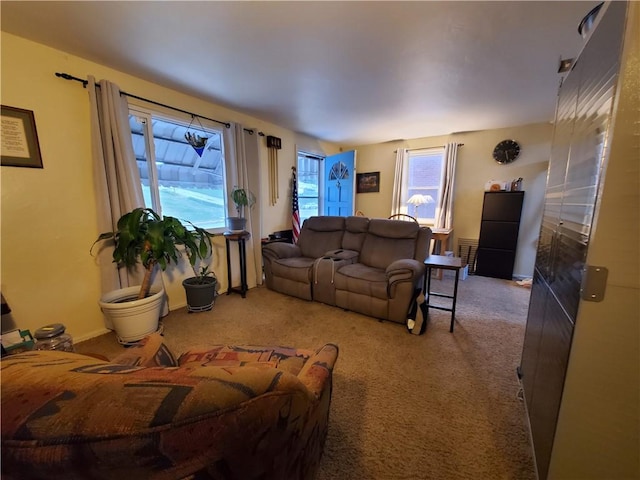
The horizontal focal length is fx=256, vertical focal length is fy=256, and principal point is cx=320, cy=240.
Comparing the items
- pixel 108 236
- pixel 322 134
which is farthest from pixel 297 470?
pixel 322 134

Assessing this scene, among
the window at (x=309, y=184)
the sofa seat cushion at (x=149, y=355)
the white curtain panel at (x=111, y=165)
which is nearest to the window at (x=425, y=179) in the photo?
the window at (x=309, y=184)

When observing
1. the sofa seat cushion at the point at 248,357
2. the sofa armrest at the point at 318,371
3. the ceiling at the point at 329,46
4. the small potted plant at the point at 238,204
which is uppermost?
the ceiling at the point at 329,46

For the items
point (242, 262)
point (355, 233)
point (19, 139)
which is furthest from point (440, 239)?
point (19, 139)

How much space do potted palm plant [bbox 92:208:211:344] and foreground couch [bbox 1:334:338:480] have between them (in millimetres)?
1781

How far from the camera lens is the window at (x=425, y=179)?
14.8 ft

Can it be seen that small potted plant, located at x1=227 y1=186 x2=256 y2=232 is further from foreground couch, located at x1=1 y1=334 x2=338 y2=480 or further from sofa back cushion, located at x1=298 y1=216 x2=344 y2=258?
foreground couch, located at x1=1 y1=334 x2=338 y2=480

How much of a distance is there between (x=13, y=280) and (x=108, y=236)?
64 cm

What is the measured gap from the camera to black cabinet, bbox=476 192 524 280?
3.73m

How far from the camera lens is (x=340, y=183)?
485cm

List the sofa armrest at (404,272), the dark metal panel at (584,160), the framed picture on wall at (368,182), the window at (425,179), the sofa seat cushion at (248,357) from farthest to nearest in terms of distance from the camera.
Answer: the framed picture on wall at (368,182) → the window at (425,179) → the sofa armrest at (404,272) → the sofa seat cushion at (248,357) → the dark metal panel at (584,160)

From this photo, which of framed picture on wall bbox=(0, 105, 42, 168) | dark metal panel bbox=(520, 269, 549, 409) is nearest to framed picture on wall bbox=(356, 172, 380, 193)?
dark metal panel bbox=(520, 269, 549, 409)

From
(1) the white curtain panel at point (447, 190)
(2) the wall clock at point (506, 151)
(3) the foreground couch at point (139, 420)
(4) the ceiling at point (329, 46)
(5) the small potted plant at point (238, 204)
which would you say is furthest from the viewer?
(1) the white curtain panel at point (447, 190)

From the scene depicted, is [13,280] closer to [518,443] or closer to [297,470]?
[297,470]

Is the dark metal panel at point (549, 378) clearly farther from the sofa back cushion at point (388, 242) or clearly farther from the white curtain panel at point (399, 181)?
the white curtain panel at point (399, 181)
